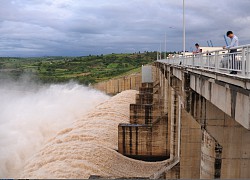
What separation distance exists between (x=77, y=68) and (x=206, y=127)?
96658mm

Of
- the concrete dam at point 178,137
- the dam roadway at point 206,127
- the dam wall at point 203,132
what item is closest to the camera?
the dam roadway at point 206,127

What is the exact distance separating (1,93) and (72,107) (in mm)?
28222

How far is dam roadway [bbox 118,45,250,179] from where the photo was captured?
7.08 metres

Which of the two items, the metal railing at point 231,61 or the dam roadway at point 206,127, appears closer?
the metal railing at point 231,61

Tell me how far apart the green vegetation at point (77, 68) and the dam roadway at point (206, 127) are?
5196 centimetres

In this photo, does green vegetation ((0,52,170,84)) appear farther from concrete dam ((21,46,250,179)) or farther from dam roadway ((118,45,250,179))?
dam roadway ((118,45,250,179))

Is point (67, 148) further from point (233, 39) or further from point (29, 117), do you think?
point (29, 117)

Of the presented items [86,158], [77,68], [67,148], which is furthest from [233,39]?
[77,68]

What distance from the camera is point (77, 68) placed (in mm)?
106188

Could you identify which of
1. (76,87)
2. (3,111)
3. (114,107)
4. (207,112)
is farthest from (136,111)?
(76,87)

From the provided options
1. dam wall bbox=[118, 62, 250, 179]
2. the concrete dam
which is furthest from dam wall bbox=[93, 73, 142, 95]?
dam wall bbox=[118, 62, 250, 179]

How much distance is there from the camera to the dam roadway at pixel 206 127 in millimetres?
7082

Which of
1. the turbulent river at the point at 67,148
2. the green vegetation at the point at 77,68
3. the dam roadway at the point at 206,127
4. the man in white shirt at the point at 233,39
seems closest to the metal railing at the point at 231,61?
the dam roadway at the point at 206,127

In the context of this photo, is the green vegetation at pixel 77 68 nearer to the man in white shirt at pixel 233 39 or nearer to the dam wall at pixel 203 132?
the dam wall at pixel 203 132
